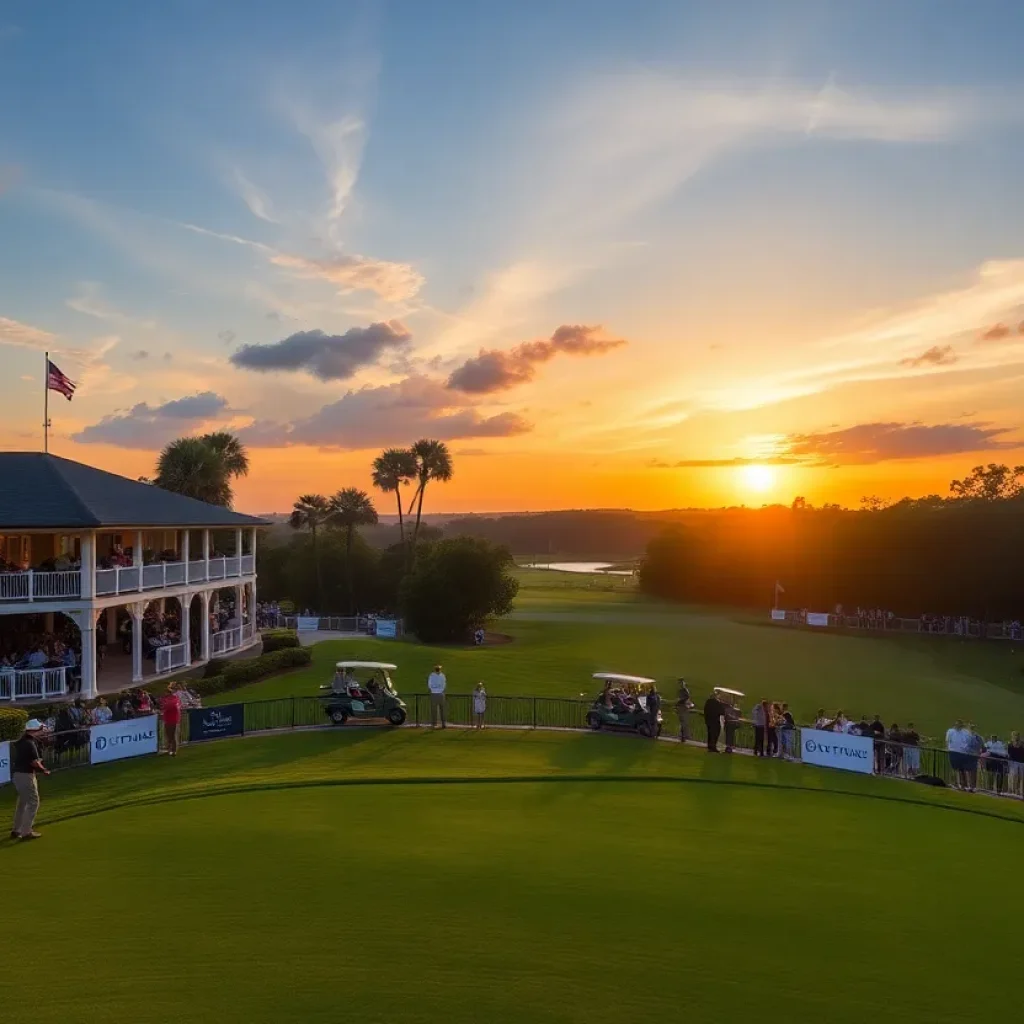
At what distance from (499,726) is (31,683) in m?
13.9

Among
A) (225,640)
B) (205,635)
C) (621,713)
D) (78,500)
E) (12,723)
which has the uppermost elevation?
(78,500)

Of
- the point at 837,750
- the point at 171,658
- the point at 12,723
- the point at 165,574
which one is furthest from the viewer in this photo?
the point at 171,658

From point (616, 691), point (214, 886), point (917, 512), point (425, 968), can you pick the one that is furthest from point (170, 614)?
point (917, 512)

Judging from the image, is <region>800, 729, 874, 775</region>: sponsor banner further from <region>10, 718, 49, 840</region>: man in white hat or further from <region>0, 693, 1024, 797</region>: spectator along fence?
<region>10, 718, 49, 840</region>: man in white hat

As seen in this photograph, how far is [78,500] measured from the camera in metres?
27.9

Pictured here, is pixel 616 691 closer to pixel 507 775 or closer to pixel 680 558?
pixel 507 775

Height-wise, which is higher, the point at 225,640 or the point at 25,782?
the point at 25,782

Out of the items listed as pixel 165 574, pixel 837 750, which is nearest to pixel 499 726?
pixel 837 750

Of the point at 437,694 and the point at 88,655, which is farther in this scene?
the point at 88,655

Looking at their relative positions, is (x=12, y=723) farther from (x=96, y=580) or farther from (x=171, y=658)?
(x=171, y=658)

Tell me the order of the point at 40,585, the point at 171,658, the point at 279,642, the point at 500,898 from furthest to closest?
the point at 279,642, the point at 171,658, the point at 40,585, the point at 500,898

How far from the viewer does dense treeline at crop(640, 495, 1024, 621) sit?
235 feet

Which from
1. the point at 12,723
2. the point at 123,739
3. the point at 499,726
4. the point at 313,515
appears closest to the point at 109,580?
the point at 12,723

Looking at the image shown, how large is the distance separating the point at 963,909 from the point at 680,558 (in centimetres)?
7937
